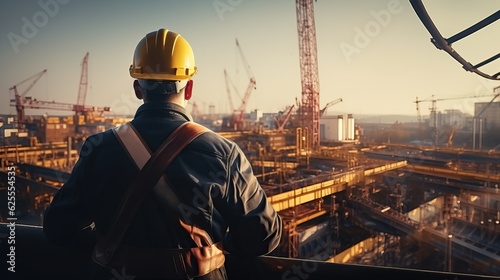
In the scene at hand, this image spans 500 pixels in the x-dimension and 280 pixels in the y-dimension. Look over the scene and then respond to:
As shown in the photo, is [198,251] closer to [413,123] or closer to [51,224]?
[51,224]

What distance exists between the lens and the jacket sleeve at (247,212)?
99cm

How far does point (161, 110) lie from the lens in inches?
40.8

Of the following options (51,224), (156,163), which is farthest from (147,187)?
(51,224)

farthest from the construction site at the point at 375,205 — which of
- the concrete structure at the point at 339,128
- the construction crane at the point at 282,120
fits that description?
the concrete structure at the point at 339,128

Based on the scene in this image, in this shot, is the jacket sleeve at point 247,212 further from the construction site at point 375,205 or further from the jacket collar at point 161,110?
the construction site at point 375,205

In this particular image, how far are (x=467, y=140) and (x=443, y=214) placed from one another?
2916 cm

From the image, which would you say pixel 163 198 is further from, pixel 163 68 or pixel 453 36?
pixel 453 36

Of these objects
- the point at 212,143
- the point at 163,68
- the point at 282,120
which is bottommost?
the point at 212,143

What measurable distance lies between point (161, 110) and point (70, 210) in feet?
1.56

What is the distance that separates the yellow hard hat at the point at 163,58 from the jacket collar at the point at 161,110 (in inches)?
4.0

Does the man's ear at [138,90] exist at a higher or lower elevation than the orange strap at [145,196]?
higher

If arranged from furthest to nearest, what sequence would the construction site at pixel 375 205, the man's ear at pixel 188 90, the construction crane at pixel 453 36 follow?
the construction site at pixel 375 205
the construction crane at pixel 453 36
the man's ear at pixel 188 90

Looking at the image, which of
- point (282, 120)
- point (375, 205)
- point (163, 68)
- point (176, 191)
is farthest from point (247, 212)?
point (282, 120)

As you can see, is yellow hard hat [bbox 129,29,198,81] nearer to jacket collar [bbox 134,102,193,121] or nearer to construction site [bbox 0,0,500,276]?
jacket collar [bbox 134,102,193,121]
